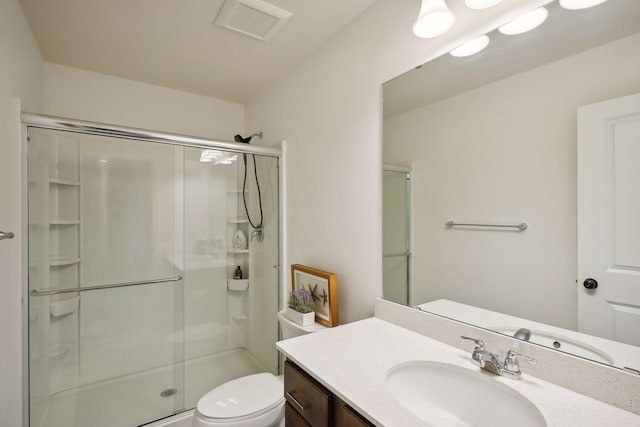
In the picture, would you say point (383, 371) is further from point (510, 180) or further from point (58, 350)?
point (58, 350)

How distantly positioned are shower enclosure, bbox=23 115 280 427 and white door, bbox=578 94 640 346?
5.79ft

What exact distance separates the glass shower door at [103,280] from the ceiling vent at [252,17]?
0.83m

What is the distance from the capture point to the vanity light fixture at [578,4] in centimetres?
84

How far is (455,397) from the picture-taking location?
964 millimetres

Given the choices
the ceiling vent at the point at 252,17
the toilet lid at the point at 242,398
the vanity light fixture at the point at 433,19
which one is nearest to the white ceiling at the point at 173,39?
the ceiling vent at the point at 252,17

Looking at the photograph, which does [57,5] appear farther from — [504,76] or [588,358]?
[588,358]

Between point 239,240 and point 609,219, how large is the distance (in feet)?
6.56

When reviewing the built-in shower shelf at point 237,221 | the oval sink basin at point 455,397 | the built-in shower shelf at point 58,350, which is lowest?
the built-in shower shelf at point 58,350

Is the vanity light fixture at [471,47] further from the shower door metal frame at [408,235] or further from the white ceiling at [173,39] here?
the white ceiling at [173,39]

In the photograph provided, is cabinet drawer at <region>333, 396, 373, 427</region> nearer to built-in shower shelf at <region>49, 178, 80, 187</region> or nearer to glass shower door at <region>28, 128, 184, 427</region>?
glass shower door at <region>28, 128, 184, 427</region>

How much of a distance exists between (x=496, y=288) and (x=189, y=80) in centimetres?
243

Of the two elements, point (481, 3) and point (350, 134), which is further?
point (350, 134)

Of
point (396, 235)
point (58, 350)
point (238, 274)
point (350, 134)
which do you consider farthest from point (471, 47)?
point (58, 350)

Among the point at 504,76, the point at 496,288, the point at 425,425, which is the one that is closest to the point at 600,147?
the point at 504,76
